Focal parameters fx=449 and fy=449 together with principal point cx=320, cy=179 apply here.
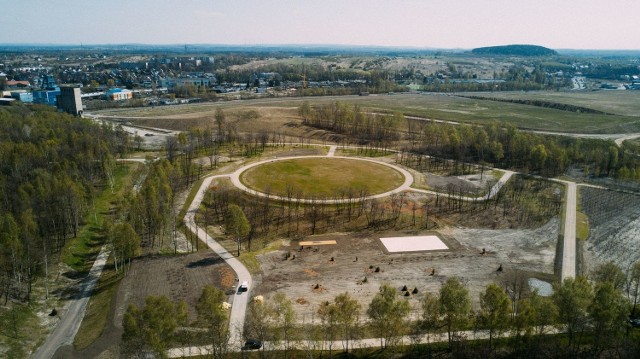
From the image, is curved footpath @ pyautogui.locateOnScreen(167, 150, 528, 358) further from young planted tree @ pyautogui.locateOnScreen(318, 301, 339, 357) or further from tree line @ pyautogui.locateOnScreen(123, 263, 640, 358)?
young planted tree @ pyautogui.locateOnScreen(318, 301, 339, 357)

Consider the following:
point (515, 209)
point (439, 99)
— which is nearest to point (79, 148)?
point (515, 209)

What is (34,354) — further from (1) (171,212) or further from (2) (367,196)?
(2) (367,196)

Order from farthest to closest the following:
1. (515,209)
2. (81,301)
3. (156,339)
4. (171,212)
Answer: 1. (515,209)
2. (171,212)
3. (81,301)
4. (156,339)

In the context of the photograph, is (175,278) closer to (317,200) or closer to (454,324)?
(454,324)

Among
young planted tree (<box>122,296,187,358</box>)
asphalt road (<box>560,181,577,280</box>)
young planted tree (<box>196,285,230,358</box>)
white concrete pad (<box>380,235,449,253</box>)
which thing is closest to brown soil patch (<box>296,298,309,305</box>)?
young planted tree (<box>196,285,230,358</box>)

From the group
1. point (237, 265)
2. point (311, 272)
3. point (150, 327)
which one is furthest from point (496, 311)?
point (237, 265)

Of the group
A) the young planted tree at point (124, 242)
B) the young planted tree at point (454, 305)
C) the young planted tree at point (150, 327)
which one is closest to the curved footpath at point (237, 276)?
the young planted tree at point (454, 305)
